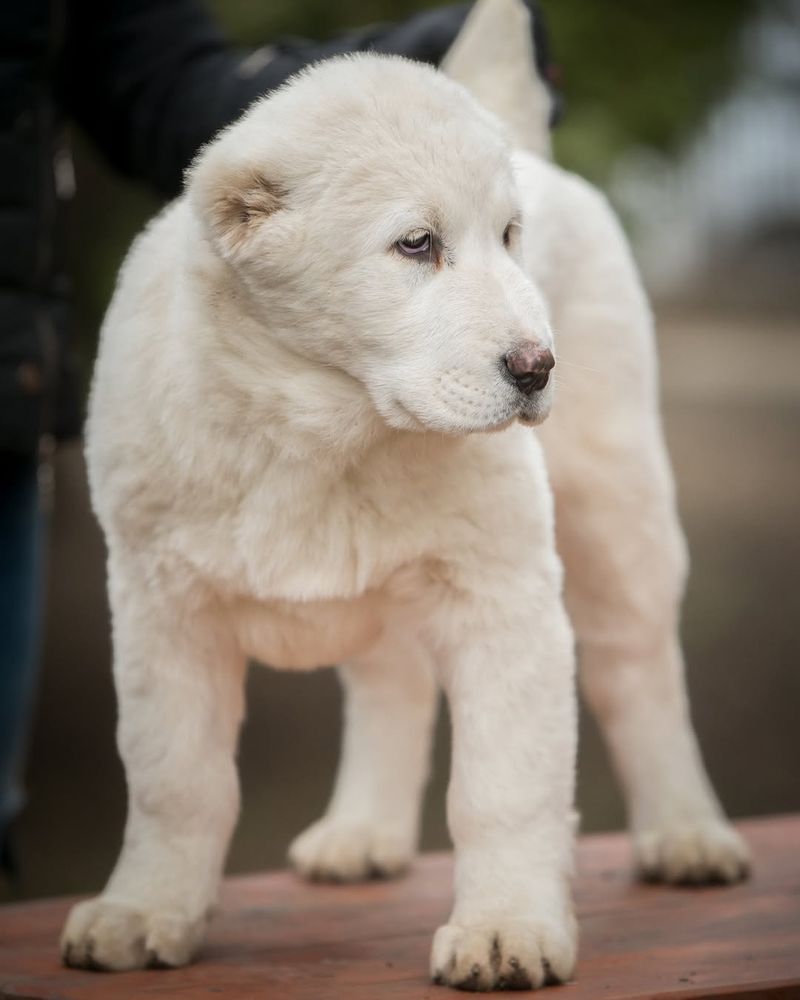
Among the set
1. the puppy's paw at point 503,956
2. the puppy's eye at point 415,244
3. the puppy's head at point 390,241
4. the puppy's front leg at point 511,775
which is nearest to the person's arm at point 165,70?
the puppy's head at point 390,241

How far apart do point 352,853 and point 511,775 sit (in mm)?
1192

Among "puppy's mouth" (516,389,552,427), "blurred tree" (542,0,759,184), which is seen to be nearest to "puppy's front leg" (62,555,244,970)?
"puppy's mouth" (516,389,552,427)

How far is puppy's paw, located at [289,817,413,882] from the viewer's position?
4109 mm

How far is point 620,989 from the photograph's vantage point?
2.89 metres

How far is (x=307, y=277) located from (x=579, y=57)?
20.9 ft

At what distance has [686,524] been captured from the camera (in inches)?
555

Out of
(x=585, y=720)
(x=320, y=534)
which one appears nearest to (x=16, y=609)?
(x=320, y=534)

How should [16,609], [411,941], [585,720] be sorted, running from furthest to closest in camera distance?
1. [585,720]
2. [16,609]
3. [411,941]

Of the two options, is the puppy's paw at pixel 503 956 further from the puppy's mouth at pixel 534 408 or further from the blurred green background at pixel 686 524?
the blurred green background at pixel 686 524

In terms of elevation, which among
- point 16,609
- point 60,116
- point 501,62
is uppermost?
point 60,116

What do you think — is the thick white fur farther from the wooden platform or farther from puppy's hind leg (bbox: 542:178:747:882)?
puppy's hind leg (bbox: 542:178:747:882)

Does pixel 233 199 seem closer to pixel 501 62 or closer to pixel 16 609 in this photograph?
pixel 501 62

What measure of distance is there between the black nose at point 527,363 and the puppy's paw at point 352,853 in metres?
1.79

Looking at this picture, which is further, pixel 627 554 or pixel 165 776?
pixel 627 554
